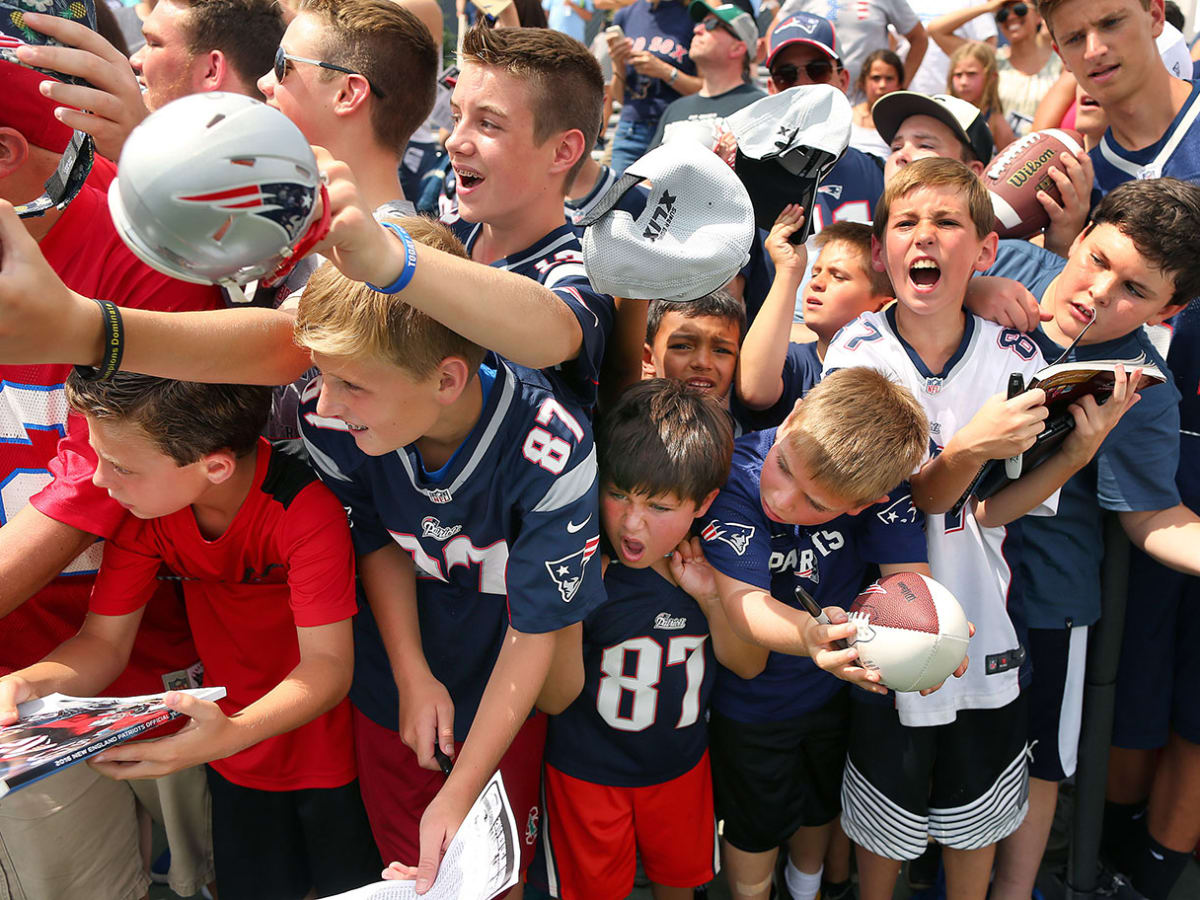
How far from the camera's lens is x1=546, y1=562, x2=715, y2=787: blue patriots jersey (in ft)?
7.82

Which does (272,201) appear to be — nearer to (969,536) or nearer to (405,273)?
(405,273)

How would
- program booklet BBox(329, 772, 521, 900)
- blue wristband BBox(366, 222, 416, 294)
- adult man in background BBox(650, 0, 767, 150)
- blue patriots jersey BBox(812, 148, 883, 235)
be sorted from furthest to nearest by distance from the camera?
adult man in background BBox(650, 0, 767, 150) < blue patriots jersey BBox(812, 148, 883, 235) < program booklet BBox(329, 772, 521, 900) < blue wristband BBox(366, 222, 416, 294)

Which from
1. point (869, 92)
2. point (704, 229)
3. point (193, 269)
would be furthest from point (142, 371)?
point (869, 92)

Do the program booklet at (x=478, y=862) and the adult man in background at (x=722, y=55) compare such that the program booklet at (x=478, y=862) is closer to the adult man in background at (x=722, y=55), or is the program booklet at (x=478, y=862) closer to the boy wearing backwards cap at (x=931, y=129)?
the boy wearing backwards cap at (x=931, y=129)

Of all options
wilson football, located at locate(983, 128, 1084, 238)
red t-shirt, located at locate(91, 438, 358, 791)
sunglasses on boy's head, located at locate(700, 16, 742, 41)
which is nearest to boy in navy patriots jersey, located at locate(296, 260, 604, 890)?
red t-shirt, located at locate(91, 438, 358, 791)

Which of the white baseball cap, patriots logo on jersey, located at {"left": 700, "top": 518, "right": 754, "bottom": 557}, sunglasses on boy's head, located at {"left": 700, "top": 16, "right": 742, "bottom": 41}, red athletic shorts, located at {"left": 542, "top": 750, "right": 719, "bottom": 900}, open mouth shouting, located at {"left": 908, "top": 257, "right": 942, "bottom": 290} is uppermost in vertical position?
the white baseball cap

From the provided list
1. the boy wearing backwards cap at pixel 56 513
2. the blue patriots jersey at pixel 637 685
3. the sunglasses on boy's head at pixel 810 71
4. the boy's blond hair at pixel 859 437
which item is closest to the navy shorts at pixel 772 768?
the blue patriots jersey at pixel 637 685

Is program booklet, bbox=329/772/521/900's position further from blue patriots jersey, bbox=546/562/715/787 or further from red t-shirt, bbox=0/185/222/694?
red t-shirt, bbox=0/185/222/694

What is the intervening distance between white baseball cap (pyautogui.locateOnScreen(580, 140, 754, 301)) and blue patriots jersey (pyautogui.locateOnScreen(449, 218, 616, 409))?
5.1 inches

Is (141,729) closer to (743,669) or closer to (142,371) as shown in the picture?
(142,371)

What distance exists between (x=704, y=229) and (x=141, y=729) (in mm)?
1405

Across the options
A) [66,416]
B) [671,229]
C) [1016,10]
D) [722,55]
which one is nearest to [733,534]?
[671,229]

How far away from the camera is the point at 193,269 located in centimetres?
113

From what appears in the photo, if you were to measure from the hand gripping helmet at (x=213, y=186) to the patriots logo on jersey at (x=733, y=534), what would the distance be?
1424mm
